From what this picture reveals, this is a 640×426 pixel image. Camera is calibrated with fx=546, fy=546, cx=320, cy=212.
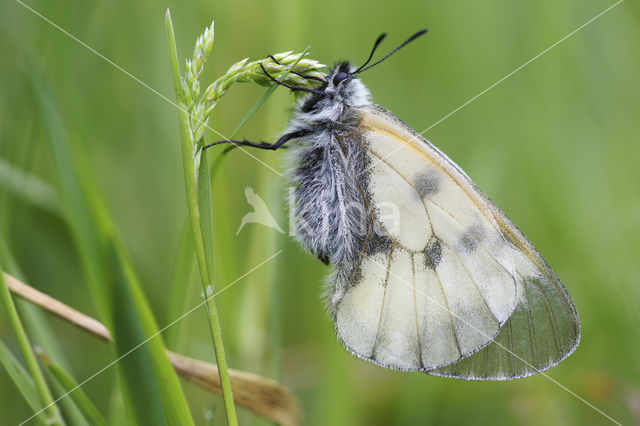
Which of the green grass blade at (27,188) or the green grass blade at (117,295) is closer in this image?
the green grass blade at (117,295)

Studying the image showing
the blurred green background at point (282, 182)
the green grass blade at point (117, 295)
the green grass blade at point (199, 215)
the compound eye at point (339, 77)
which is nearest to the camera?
the green grass blade at point (117, 295)

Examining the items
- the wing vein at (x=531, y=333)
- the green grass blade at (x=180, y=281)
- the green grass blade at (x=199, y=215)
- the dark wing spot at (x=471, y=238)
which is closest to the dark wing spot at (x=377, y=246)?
the dark wing spot at (x=471, y=238)

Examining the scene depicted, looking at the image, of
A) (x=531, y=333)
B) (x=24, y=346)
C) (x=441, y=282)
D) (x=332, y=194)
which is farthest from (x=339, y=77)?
(x=24, y=346)

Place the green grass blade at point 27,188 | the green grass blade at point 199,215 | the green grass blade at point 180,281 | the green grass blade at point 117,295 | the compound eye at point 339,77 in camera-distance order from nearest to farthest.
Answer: the green grass blade at point 117,295, the green grass blade at point 199,215, the green grass blade at point 180,281, the green grass blade at point 27,188, the compound eye at point 339,77

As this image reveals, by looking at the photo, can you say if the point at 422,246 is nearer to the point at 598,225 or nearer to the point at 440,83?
the point at 598,225

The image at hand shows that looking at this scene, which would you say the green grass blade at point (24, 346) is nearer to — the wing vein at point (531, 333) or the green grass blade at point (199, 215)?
the green grass blade at point (199, 215)

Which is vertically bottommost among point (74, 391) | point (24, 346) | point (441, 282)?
point (441, 282)

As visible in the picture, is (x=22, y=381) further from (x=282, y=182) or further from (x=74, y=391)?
(x=282, y=182)
